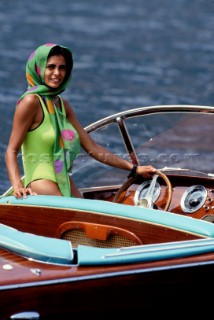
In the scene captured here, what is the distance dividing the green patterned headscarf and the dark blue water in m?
4.12

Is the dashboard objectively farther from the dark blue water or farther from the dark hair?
the dark blue water

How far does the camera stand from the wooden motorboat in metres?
5.12

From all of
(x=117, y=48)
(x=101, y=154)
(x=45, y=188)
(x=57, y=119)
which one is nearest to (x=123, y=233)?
(x=45, y=188)

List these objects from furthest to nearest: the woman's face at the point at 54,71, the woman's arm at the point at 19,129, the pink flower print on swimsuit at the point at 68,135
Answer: the pink flower print on swimsuit at the point at 68,135, the woman's face at the point at 54,71, the woman's arm at the point at 19,129

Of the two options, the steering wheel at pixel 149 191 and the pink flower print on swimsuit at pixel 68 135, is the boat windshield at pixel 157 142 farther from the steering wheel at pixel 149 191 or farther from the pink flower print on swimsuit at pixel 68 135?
the pink flower print on swimsuit at pixel 68 135

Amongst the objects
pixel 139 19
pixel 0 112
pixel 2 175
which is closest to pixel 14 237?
pixel 2 175

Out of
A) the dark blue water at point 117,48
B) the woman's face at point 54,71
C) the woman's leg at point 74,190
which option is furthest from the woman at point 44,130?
the dark blue water at point 117,48

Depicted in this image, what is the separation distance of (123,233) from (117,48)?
7349 mm

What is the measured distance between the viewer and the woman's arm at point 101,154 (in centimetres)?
655

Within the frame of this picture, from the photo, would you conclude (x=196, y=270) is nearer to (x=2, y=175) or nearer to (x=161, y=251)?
(x=161, y=251)

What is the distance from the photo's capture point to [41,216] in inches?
233

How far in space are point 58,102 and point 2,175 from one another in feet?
9.68

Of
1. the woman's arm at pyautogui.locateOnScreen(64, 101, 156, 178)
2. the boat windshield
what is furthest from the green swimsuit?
the boat windshield

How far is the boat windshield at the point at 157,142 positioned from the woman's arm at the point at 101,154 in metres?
0.17
